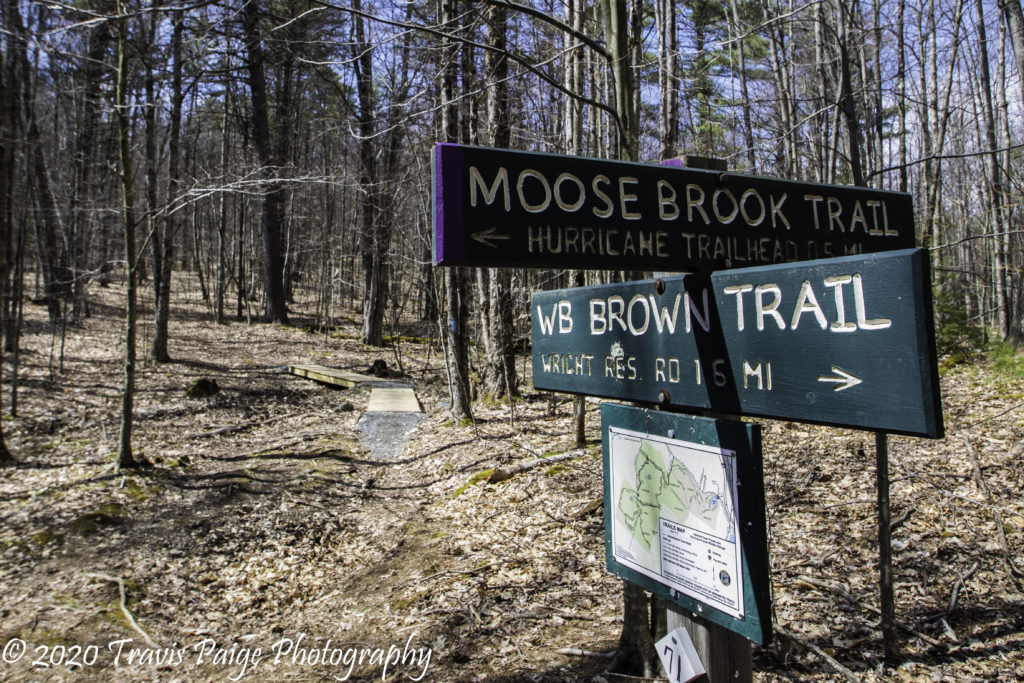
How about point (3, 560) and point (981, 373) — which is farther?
point (981, 373)

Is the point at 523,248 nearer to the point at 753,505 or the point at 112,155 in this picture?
the point at 753,505

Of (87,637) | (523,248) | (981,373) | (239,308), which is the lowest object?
(87,637)

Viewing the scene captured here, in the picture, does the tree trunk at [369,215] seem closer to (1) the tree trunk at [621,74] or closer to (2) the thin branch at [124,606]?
(2) the thin branch at [124,606]

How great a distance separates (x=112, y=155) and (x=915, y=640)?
26977 mm

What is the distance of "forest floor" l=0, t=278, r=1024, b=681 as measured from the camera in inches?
143

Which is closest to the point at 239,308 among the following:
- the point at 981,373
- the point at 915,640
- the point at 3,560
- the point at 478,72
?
the point at 478,72

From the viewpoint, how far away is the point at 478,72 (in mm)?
10055

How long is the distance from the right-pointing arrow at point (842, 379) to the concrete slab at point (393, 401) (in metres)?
9.54

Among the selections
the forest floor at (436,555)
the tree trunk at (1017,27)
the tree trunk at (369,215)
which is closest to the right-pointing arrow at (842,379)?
the forest floor at (436,555)

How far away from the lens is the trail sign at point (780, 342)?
123 centimetres

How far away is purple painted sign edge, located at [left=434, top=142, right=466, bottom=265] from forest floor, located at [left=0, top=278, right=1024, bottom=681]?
2.56m

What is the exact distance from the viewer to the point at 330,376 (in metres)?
13.4

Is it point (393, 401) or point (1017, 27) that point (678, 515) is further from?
point (393, 401)

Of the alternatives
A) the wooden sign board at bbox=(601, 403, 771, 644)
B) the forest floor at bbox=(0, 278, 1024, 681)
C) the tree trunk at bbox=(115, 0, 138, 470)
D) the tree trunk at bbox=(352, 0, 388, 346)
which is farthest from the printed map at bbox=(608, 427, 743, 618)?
the tree trunk at bbox=(352, 0, 388, 346)
